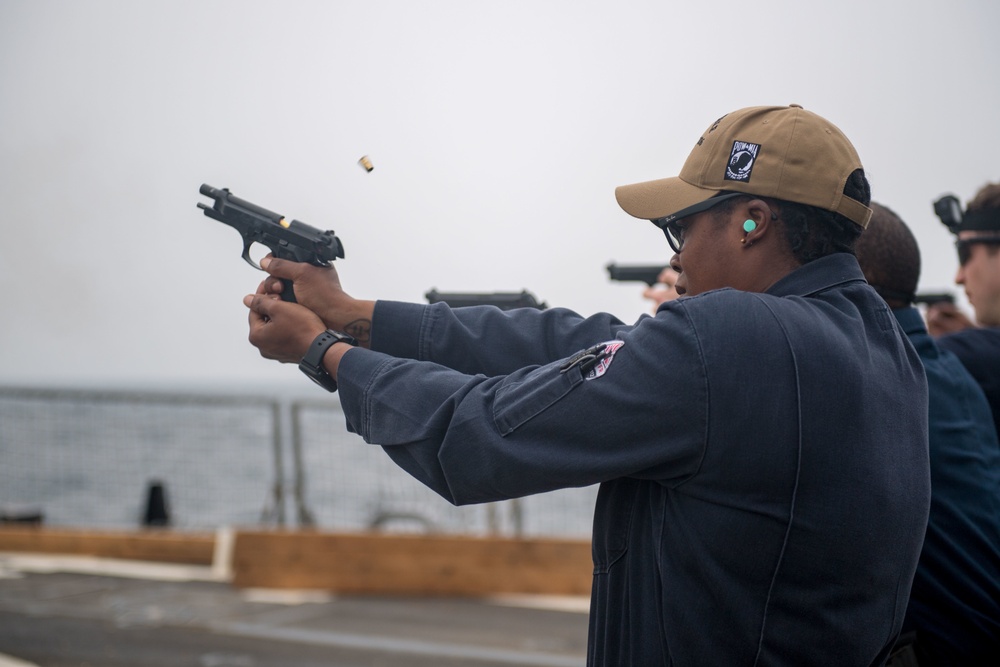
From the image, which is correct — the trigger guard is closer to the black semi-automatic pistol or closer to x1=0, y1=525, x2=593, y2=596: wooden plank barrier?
the black semi-automatic pistol

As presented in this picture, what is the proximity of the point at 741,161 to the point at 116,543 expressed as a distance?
23.4 ft

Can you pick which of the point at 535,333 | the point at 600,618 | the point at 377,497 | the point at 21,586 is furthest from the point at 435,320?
the point at 377,497

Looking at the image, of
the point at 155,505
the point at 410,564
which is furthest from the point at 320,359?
the point at 155,505

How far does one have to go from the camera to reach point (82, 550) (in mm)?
7746

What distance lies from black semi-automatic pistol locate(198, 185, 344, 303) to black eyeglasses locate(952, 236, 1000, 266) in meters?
2.01

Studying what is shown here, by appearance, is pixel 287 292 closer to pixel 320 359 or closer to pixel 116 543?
pixel 320 359

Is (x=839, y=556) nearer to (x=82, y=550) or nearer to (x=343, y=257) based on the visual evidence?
(x=343, y=257)

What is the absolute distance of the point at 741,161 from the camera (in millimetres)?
1771

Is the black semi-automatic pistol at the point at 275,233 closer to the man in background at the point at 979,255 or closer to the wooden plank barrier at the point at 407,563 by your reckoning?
the man in background at the point at 979,255

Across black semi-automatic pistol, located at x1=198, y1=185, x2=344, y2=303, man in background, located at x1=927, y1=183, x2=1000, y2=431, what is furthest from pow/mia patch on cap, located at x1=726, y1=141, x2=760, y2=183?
man in background, located at x1=927, y1=183, x2=1000, y2=431

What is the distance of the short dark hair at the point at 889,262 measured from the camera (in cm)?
265

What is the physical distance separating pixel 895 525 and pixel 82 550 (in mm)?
7412

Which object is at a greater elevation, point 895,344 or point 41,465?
point 895,344

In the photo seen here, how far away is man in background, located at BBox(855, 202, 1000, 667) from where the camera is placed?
232cm
